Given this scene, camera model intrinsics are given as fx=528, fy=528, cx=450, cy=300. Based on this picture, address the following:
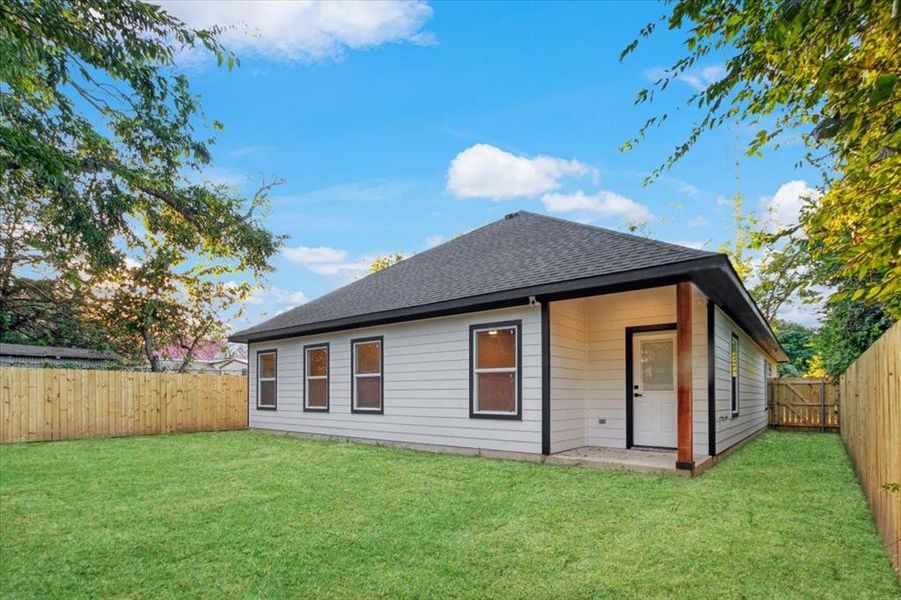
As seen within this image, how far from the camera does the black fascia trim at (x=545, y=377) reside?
7223 mm

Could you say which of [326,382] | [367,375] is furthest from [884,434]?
[326,382]

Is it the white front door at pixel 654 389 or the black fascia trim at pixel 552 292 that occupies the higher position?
the black fascia trim at pixel 552 292

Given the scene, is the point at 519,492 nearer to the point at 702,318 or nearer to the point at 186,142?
the point at 702,318

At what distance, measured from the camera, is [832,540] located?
12.9ft

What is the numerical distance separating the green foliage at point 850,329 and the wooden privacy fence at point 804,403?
135 centimetres

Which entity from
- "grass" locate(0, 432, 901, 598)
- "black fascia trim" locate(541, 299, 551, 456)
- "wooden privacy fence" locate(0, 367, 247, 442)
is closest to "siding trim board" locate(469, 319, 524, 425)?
"black fascia trim" locate(541, 299, 551, 456)

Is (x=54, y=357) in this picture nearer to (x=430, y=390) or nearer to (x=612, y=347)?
(x=430, y=390)

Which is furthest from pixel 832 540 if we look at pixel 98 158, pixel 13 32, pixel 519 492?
pixel 98 158

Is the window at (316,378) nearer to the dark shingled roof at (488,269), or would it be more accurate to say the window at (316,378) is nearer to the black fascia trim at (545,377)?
the dark shingled roof at (488,269)

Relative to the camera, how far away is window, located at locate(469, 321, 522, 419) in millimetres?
7738

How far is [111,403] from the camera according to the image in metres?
11.4

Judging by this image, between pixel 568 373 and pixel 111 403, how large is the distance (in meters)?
9.79

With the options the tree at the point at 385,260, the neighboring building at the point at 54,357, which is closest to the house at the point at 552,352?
the neighboring building at the point at 54,357

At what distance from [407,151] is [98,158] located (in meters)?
7.41
